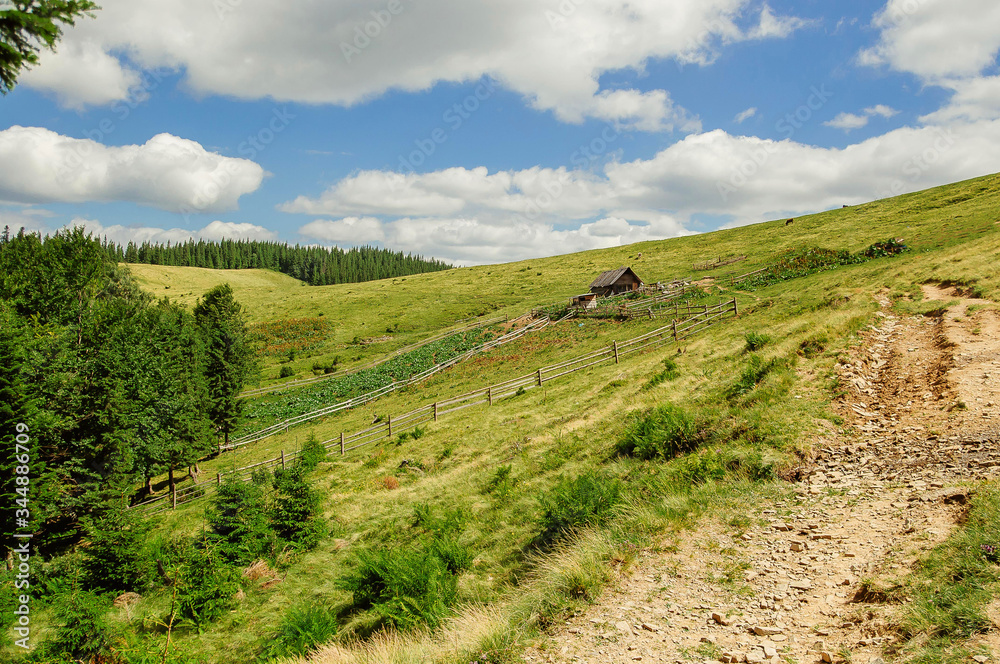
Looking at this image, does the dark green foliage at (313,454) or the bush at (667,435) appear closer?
the bush at (667,435)

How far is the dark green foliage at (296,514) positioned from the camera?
1339cm

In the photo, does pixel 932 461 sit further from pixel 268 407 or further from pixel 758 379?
pixel 268 407

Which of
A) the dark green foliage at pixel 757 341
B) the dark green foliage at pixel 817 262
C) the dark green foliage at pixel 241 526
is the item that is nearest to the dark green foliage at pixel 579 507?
the dark green foliage at pixel 241 526

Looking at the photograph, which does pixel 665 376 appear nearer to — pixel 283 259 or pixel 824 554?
pixel 824 554

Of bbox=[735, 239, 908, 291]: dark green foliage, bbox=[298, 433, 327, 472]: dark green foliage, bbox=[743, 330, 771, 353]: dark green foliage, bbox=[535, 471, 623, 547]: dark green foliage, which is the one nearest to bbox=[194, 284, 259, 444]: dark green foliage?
bbox=[298, 433, 327, 472]: dark green foliage

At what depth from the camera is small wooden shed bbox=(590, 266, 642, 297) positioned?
165 feet

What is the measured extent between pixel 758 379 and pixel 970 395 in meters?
3.99

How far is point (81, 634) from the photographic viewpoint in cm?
859

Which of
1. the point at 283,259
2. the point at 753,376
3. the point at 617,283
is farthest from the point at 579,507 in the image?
the point at 283,259

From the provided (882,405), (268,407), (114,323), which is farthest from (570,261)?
(882,405)

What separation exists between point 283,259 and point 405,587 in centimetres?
17760

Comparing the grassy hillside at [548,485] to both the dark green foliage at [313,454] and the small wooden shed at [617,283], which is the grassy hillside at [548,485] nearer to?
the dark green foliage at [313,454]

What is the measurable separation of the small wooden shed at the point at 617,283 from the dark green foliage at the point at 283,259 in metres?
114

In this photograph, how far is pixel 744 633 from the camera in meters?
5.04
